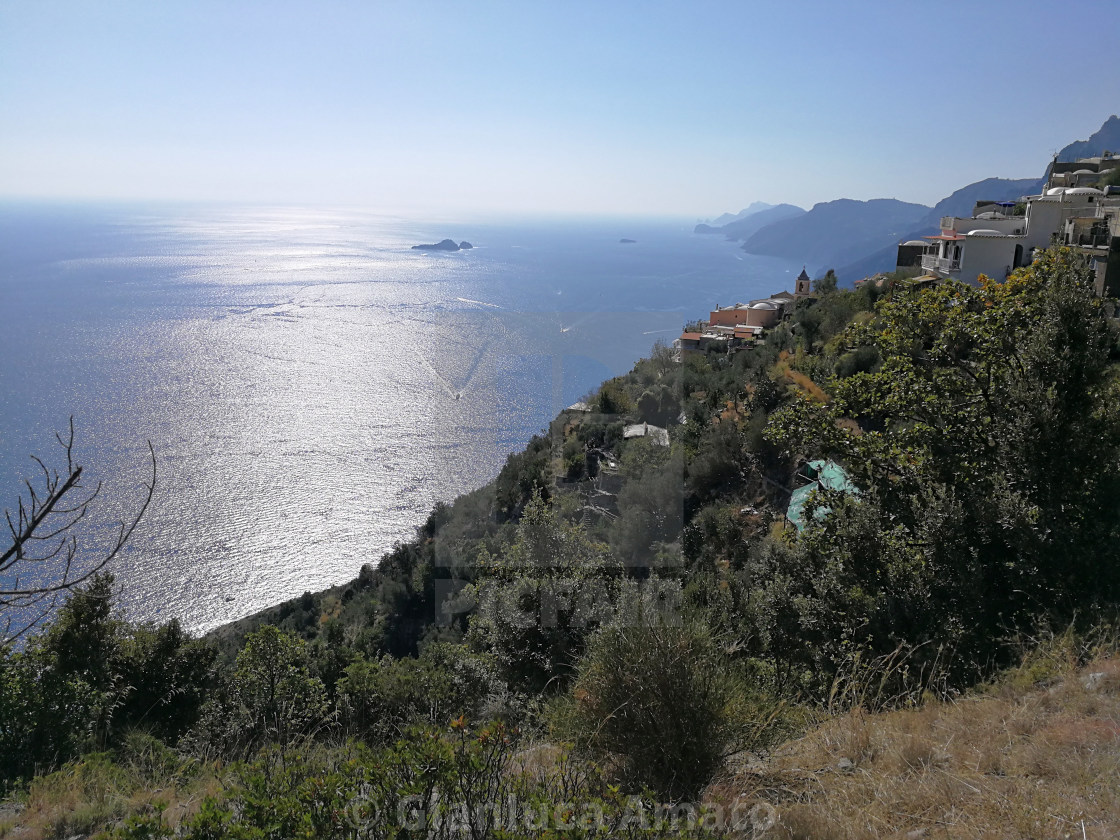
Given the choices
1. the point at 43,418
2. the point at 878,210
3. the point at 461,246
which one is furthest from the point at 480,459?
the point at 878,210

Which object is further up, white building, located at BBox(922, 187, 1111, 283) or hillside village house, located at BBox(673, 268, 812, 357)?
white building, located at BBox(922, 187, 1111, 283)

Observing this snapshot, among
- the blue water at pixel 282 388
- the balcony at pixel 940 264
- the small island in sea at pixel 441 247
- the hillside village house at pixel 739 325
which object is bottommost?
the blue water at pixel 282 388

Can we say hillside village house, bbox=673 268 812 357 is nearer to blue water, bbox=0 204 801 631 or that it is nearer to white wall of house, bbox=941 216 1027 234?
blue water, bbox=0 204 801 631

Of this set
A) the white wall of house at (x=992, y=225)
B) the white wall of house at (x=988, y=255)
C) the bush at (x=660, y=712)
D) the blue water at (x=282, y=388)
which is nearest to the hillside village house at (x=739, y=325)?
the blue water at (x=282, y=388)

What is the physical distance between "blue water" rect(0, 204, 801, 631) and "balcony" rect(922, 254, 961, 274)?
13.3 meters

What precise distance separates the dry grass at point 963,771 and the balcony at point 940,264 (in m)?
17.3

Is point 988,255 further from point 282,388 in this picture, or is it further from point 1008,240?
point 282,388

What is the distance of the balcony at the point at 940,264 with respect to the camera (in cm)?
1719

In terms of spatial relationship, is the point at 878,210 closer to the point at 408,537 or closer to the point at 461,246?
the point at 461,246

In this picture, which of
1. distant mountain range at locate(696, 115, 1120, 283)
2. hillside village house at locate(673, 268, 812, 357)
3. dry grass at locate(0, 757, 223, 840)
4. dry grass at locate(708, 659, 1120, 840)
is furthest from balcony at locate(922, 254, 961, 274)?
distant mountain range at locate(696, 115, 1120, 283)

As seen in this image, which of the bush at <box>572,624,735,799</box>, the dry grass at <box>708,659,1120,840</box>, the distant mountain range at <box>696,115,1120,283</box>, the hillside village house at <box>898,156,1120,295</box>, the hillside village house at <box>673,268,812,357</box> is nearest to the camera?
the dry grass at <box>708,659,1120,840</box>

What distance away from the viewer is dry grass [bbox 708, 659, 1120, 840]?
1902mm

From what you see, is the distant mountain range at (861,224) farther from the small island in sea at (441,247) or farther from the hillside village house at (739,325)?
the hillside village house at (739,325)

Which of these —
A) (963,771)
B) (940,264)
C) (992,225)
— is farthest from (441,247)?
(963,771)
